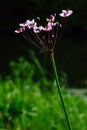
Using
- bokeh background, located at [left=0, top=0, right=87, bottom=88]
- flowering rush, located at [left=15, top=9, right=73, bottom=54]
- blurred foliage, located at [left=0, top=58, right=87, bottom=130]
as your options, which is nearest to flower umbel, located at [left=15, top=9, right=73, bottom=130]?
flowering rush, located at [left=15, top=9, right=73, bottom=54]

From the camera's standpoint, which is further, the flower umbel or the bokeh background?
the bokeh background

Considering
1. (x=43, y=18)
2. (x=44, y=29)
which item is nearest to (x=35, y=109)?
(x=44, y=29)

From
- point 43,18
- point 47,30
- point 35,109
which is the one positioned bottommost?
point 35,109

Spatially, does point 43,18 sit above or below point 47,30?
above

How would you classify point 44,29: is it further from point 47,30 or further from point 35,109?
point 35,109

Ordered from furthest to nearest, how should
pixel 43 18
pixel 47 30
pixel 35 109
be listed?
1. pixel 43 18
2. pixel 35 109
3. pixel 47 30

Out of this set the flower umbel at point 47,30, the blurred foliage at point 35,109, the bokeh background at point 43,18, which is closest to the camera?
the flower umbel at point 47,30

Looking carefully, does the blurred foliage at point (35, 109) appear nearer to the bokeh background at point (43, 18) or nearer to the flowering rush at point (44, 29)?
the flowering rush at point (44, 29)

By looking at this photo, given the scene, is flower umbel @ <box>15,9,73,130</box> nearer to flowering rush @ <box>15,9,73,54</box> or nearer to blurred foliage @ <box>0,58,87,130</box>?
flowering rush @ <box>15,9,73,54</box>

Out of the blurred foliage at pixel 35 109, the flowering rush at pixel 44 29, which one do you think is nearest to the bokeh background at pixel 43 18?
the blurred foliage at pixel 35 109

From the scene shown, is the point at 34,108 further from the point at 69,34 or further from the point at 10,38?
the point at 69,34

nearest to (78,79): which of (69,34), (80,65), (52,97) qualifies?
(80,65)

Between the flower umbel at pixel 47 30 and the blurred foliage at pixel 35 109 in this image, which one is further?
the blurred foliage at pixel 35 109
